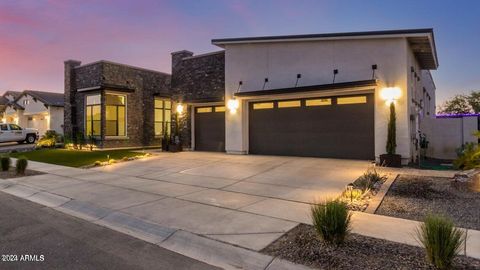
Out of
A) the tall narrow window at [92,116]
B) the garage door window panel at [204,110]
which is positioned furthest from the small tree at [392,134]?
the tall narrow window at [92,116]

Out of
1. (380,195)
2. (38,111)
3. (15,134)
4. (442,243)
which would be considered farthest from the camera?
(38,111)

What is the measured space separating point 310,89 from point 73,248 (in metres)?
10.7

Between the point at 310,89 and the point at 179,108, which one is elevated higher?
the point at 310,89

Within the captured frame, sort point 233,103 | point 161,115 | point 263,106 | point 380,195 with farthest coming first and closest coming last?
point 161,115 < point 233,103 < point 263,106 < point 380,195

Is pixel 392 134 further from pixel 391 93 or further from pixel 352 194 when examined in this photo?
pixel 352 194

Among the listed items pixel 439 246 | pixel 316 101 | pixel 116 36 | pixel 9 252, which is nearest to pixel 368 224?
pixel 439 246

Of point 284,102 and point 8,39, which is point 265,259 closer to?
point 284,102

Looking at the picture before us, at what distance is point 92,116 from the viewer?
21.5 m

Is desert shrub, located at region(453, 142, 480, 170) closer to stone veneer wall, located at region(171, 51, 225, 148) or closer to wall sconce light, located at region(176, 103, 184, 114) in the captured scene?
stone veneer wall, located at region(171, 51, 225, 148)

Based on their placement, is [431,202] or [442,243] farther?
[431,202]

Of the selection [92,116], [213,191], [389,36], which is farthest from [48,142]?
[389,36]

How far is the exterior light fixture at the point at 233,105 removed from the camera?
52.5ft

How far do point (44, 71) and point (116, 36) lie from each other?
11.8 metres

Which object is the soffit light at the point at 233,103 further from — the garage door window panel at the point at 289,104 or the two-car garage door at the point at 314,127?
the garage door window panel at the point at 289,104
